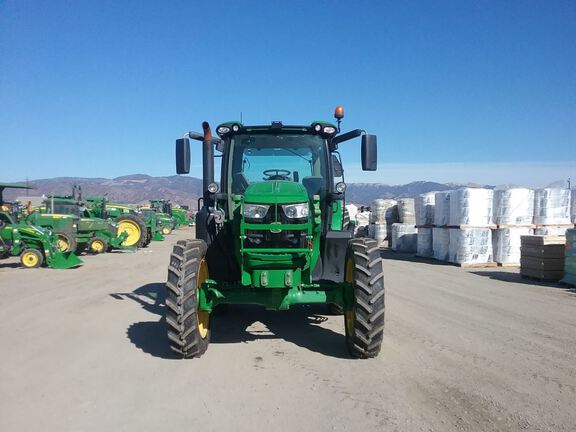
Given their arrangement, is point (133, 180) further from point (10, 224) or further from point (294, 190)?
point (294, 190)

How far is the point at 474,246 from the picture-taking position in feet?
43.0

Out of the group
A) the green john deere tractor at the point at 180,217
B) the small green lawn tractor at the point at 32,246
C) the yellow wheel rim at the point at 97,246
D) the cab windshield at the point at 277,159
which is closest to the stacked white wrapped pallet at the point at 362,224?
the yellow wheel rim at the point at 97,246

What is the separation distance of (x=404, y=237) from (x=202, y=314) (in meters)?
14.2

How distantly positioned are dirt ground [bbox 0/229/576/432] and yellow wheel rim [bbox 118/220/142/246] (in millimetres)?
12164

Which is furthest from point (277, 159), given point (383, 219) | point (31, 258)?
point (383, 219)

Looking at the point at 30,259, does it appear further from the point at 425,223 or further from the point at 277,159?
the point at 425,223

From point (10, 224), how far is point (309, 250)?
39.5 ft

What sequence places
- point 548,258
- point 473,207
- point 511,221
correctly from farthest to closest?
point 511,221 < point 473,207 < point 548,258

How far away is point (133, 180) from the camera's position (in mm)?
169000

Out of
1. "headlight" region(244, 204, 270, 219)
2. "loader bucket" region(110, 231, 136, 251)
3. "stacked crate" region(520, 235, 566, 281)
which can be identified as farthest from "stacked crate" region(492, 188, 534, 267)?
"loader bucket" region(110, 231, 136, 251)

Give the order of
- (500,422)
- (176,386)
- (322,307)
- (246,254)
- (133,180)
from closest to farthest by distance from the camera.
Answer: (500,422) → (176,386) → (246,254) → (322,307) → (133,180)

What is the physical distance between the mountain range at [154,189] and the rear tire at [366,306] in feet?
318

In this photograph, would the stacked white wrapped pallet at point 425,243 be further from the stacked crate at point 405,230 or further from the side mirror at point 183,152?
the side mirror at point 183,152

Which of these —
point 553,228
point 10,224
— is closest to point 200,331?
point 10,224
